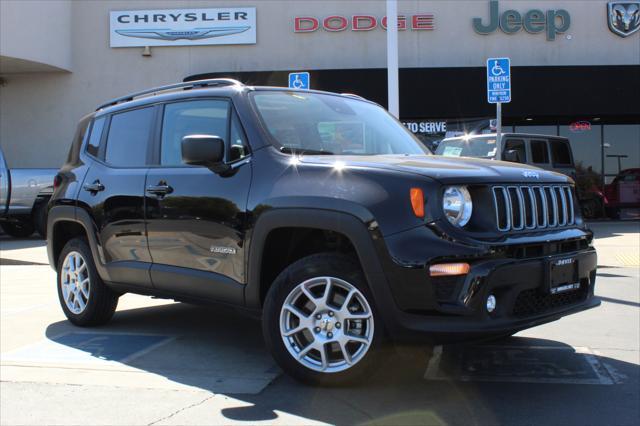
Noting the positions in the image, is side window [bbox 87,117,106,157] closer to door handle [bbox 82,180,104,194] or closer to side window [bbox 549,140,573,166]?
door handle [bbox 82,180,104,194]

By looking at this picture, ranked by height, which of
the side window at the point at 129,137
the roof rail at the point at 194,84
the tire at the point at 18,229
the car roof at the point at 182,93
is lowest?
the tire at the point at 18,229

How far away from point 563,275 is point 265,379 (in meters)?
2.03

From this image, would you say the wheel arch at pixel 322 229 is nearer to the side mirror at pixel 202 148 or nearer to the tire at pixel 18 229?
the side mirror at pixel 202 148

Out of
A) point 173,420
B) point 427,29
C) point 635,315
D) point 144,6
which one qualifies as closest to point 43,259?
point 173,420

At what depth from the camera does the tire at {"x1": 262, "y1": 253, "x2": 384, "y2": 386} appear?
3715mm

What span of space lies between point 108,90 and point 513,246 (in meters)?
18.6

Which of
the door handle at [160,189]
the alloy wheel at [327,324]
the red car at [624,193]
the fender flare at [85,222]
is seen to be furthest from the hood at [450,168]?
the red car at [624,193]

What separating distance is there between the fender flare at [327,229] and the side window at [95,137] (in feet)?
7.97

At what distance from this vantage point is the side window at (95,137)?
5742 mm

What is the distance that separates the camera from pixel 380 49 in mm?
18531

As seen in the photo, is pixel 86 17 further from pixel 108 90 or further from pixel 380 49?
pixel 380 49

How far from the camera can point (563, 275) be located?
3.83 meters

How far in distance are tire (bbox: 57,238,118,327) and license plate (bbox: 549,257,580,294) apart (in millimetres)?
3766

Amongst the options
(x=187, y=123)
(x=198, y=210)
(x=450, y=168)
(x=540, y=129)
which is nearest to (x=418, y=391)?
(x=450, y=168)
